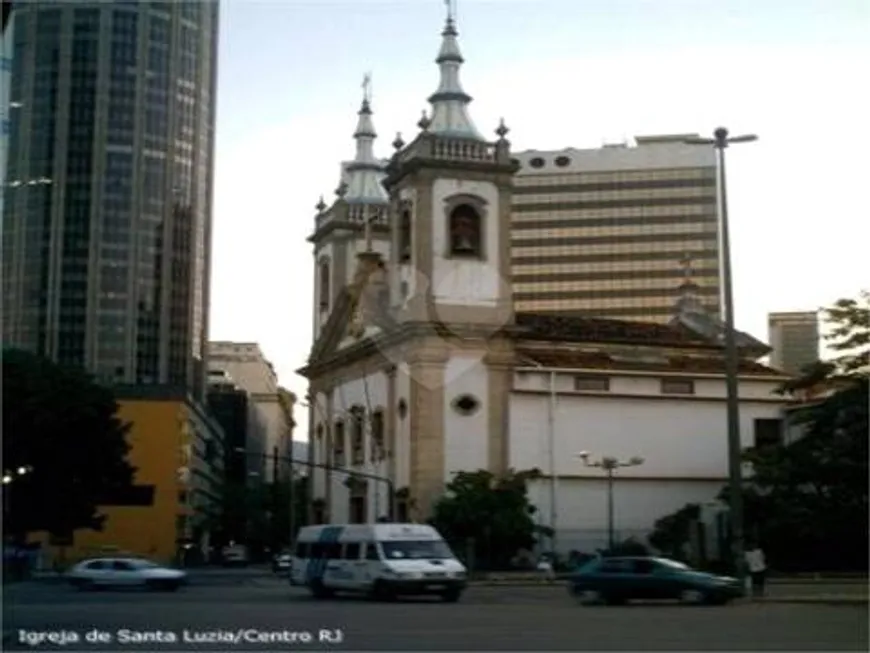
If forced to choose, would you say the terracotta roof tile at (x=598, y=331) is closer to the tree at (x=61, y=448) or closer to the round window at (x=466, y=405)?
the round window at (x=466, y=405)

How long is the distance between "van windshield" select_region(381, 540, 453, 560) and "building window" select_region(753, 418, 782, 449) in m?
28.5

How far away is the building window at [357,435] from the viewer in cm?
5609

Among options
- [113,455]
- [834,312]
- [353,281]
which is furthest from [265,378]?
[834,312]

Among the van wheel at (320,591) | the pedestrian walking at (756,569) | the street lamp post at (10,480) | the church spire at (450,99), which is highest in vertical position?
the church spire at (450,99)

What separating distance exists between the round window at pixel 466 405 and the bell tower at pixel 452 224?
294 centimetres

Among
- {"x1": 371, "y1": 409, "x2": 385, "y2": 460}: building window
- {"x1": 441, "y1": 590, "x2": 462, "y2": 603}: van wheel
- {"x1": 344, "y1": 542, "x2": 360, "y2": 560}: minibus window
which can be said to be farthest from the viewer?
{"x1": 371, "y1": 409, "x2": 385, "y2": 460}: building window

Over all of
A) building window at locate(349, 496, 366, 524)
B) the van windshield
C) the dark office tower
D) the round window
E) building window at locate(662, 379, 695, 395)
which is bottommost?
the van windshield

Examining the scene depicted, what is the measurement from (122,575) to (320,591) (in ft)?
19.4

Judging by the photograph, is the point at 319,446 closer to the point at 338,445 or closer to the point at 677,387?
the point at 338,445

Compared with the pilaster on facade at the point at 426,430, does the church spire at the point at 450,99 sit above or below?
above

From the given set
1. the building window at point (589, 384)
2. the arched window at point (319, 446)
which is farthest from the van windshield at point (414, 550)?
the arched window at point (319, 446)

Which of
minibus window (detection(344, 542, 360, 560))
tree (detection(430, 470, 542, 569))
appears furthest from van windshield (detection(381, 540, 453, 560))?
tree (detection(430, 470, 542, 569))

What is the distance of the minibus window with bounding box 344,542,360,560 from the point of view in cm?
2824

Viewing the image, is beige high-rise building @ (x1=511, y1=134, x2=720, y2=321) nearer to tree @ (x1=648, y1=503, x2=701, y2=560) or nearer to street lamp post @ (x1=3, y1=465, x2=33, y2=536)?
tree @ (x1=648, y1=503, x2=701, y2=560)
